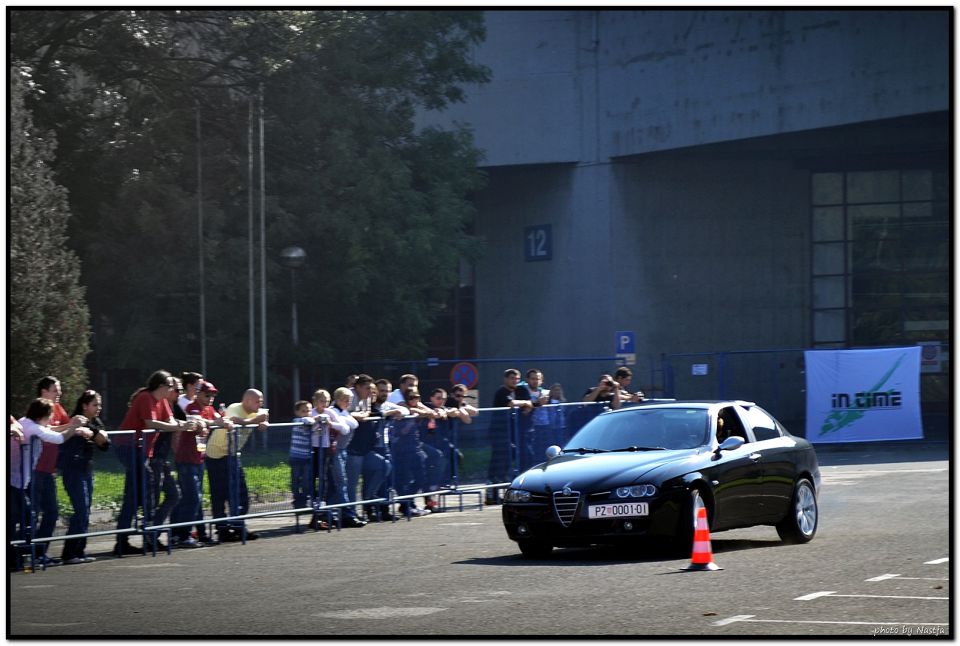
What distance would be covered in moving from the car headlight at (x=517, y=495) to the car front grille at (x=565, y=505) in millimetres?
329

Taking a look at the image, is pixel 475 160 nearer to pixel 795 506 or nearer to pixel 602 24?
pixel 602 24

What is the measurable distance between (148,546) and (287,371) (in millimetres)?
24728

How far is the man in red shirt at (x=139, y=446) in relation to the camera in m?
15.7

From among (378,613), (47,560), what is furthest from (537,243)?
(378,613)

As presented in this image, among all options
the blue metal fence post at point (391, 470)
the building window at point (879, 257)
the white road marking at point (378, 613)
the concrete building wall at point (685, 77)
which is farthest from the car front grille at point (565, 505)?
the building window at point (879, 257)

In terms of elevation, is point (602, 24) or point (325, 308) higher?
point (602, 24)

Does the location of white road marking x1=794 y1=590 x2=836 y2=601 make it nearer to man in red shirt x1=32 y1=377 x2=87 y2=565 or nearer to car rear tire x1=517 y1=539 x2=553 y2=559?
car rear tire x1=517 y1=539 x2=553 y2=559

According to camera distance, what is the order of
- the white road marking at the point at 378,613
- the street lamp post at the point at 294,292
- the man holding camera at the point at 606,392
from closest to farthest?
1. the white road marking at the point at 378,613
2. the man holding camera at the point at 606,392
3. the street lamp post at the point at 294,292

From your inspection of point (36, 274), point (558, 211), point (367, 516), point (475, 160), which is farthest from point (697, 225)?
point (367, 516)

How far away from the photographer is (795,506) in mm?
15117

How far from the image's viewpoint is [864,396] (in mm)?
32625

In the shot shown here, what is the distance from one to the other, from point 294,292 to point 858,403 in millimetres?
13548

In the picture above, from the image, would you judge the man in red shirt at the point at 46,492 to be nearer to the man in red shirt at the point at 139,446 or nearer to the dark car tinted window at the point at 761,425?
the man in red shirt at the point at 139,446

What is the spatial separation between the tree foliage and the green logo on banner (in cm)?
1180
